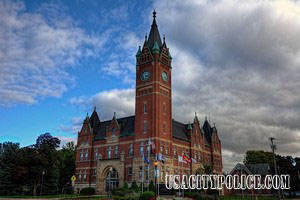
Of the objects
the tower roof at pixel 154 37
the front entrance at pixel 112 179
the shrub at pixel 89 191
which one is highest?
the tower roof at pixel 154 37

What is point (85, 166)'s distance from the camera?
7025 centimetres

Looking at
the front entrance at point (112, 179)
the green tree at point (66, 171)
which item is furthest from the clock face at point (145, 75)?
the green tree at point (66, 171)

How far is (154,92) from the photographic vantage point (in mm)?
59938

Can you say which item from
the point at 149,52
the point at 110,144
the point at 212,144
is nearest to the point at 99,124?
the point at 110,144

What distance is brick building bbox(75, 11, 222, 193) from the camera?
58094 millimetres

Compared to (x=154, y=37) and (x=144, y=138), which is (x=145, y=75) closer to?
(x=154, y=37)

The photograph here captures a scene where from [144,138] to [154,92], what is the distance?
9.97 m

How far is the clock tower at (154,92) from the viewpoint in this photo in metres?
58.5

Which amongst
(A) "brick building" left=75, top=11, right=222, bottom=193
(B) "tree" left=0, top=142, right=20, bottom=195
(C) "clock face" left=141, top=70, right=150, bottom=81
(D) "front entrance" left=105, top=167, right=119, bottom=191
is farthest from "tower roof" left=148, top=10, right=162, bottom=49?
(B) "tree" left=0, top=142, right=20, bottom=195

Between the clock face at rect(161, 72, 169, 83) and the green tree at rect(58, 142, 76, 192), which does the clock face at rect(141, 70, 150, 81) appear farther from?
the green tree at rect(58, 142, 76, 192)

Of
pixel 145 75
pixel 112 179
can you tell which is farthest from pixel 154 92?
pixel 112 179

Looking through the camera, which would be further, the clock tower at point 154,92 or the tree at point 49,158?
the tree at point 49,158

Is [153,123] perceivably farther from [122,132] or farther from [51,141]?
[51,141]

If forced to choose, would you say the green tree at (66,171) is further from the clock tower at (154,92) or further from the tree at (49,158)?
the clock tower at (154,92)
